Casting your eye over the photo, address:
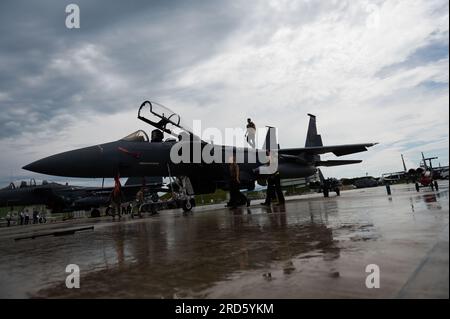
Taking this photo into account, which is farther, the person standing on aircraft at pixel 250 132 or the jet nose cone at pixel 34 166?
the person standing on aircraft at pixel 250 132

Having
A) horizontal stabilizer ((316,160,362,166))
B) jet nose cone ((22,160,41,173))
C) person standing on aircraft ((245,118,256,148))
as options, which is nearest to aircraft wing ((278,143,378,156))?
horizontal stabilizer ((316,160,362,166))

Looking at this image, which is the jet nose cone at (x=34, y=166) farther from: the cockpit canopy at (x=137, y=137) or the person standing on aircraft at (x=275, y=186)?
the person standing on aircraft at (x=275, y=186)

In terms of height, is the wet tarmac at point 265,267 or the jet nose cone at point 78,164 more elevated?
the jet nose cone at point 78,164

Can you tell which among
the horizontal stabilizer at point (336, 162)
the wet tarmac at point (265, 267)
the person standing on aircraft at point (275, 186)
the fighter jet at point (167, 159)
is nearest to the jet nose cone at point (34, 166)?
the fighter jet at point (167, 159)

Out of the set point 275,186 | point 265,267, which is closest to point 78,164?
point 275,186

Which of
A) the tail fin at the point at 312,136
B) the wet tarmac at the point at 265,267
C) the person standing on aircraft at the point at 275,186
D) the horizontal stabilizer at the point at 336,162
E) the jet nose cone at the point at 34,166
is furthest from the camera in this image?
the tail fin at the point at 312,136

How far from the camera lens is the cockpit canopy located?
1047cm

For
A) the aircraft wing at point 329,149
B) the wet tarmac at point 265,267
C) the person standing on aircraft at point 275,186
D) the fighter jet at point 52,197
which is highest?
the aircraft wing at point 329,149

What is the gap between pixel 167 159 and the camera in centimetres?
1113

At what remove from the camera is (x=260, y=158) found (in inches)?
604

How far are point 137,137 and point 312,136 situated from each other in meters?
15.4

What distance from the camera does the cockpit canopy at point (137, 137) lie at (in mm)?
10469

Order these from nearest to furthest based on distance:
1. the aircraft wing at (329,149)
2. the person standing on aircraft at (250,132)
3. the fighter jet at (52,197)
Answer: the person standing on aircraft at (250,132) < the aircraft wing at (329,149) < the fighter jet at (52,197)

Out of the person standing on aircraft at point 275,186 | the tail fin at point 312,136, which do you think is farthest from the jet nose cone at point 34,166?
the tail fin at point 312,136
